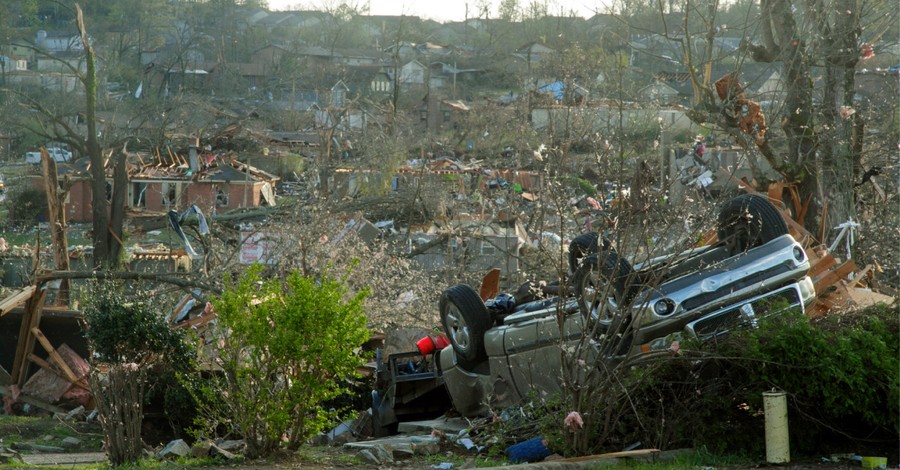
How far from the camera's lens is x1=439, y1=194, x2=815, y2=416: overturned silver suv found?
23.4 ft

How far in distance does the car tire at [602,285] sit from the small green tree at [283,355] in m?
1.81

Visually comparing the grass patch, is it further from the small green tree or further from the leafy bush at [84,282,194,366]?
the small green tree

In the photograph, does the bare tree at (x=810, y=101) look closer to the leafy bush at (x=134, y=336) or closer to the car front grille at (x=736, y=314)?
the car front grille at (x=736, y=314)

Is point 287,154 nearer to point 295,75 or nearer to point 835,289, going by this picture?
point 295,75

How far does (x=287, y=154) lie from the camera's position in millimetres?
47719

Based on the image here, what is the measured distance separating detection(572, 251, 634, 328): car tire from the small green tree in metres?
1.81

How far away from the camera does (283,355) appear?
7.75 metres

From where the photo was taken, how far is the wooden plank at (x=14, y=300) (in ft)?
50.1

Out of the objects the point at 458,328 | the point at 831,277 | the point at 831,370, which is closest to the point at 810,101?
the point at 831,277

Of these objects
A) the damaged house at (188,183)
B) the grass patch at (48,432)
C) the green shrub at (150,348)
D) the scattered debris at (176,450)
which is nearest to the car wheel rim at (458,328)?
the scattered debris at (176,450)

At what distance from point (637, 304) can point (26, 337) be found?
11.8m

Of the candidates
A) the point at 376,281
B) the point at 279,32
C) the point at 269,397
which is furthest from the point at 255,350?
the point at 279,32

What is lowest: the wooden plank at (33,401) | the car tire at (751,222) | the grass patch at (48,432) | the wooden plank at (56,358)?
the wooden plank at (33,401)

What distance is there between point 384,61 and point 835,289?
72859 millimetres
